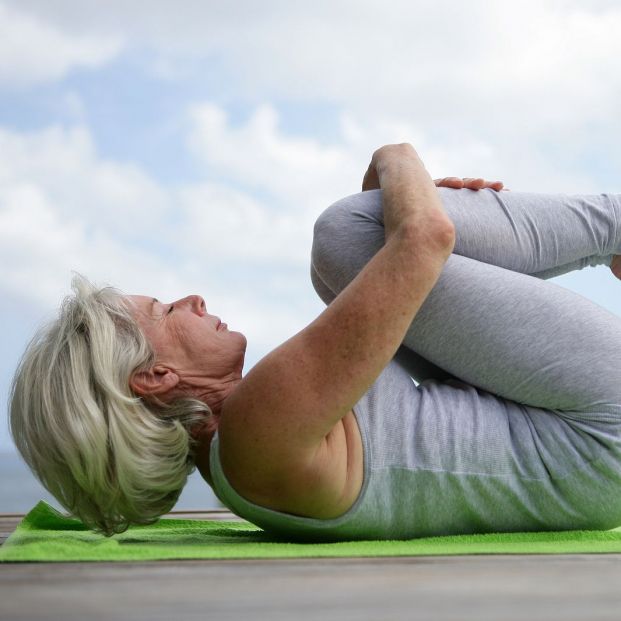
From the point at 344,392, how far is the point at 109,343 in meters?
0.52

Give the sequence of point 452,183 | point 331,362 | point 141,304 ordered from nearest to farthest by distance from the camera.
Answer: point 331,362 < point 141,304 < point 452,183

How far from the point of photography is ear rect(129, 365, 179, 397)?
175 centimetres

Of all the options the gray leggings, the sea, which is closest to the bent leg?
the gray leggings

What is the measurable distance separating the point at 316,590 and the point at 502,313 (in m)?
0.75

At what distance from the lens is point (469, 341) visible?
5.76 ft

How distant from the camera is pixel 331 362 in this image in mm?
1486

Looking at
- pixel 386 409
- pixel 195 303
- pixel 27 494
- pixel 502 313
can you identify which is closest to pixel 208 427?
pixel 195 303

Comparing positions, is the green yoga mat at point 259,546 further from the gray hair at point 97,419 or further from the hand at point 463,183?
the hand at point 463,183

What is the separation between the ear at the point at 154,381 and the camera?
5.74 feet

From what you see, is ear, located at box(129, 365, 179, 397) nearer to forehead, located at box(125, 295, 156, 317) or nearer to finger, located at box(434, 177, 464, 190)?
forehead, located at box(125, 295, 156, 317)

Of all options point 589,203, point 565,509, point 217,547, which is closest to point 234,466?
point 217,547

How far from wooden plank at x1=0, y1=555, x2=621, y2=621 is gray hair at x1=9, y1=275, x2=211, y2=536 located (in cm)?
31

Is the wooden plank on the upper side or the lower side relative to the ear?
lower

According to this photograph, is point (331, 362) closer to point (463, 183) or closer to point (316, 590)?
point (316, 590)
